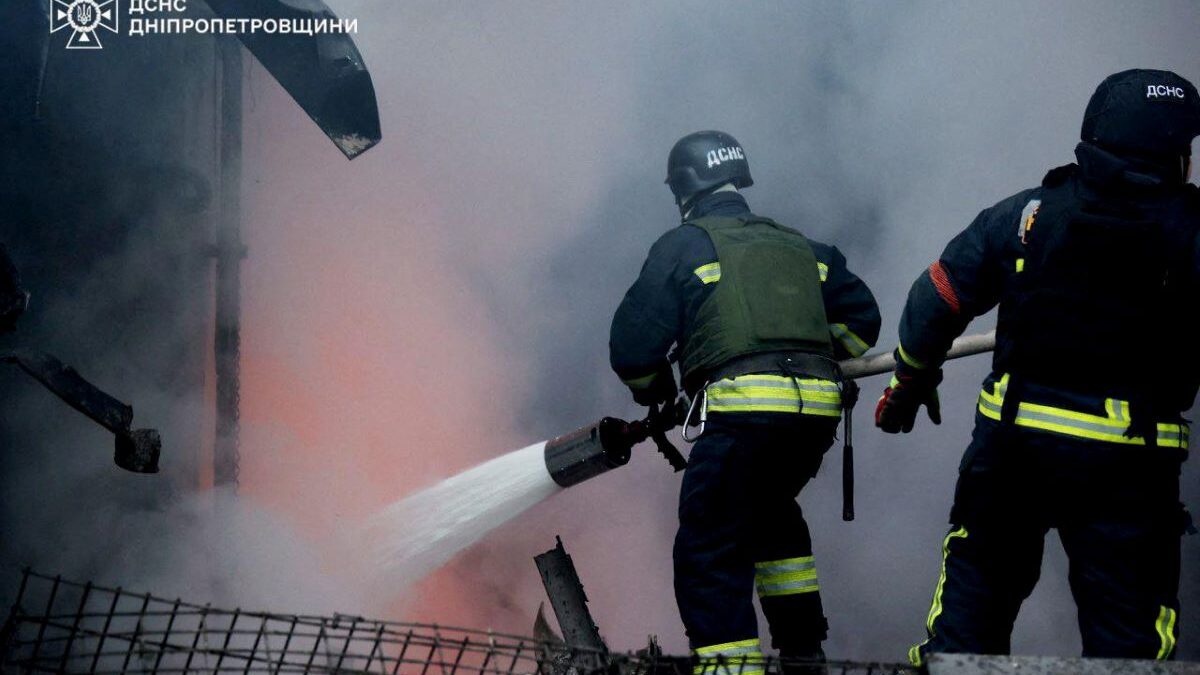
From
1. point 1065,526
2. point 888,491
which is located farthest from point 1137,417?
point 888,491

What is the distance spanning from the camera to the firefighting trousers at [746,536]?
4445 mm

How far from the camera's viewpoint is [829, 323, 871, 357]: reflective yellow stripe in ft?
16.4

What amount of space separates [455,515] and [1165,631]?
11.1ft

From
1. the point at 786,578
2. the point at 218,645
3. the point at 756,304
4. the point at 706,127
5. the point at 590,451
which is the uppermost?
the point at 706,127

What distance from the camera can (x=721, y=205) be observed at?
508 cm

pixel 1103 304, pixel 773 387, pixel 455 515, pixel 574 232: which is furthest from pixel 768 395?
pixel 574 232

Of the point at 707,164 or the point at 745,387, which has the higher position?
the point at 707,164

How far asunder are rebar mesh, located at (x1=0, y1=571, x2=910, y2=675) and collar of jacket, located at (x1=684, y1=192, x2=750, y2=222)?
176cm

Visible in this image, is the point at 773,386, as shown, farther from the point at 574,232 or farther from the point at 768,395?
the point at 574,232

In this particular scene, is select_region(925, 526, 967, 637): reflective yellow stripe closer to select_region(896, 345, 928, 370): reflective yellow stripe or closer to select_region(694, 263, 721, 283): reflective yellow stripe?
select_region(896, 345, 928, 370): reflective yellow stripe

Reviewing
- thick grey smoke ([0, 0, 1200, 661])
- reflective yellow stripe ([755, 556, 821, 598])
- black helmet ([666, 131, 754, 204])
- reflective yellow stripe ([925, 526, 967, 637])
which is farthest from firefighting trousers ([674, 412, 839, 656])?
thick grey smoke ([0, 0, 1200, 661])

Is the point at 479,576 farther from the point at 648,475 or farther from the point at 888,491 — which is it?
the point at 888,491

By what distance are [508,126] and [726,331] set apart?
3900mm

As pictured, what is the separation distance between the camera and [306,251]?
782cm
